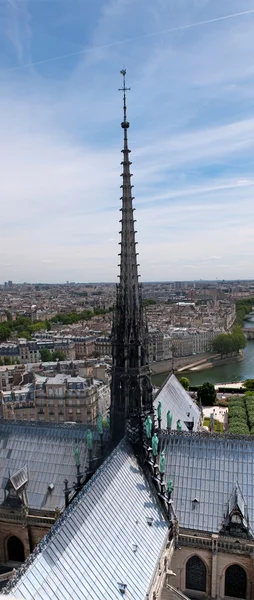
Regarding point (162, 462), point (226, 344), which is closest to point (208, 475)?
point (162, 462)

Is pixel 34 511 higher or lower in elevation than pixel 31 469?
lower

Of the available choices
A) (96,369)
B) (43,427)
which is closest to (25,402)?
(96,369)

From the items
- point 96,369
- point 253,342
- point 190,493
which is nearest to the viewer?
point 190,493

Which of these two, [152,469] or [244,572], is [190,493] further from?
[244,572]

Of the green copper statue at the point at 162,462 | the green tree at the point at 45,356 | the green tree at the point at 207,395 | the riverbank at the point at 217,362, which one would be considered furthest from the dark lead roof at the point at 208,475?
the riverbank at the point at 217,362

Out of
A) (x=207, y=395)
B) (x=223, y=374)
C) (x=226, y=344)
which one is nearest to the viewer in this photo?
(x=207, y=395)

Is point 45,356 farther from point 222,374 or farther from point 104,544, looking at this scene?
point 104,544

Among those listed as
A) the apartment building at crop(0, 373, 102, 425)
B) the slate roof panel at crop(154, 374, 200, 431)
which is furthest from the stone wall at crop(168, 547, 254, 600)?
the apartment building at crop(0, 373, 102, 425)
